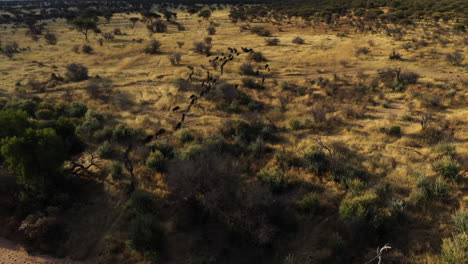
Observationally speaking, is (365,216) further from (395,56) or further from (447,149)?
(395,56)

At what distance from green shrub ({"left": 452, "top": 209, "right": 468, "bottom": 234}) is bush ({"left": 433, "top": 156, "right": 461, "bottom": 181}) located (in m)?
2.40

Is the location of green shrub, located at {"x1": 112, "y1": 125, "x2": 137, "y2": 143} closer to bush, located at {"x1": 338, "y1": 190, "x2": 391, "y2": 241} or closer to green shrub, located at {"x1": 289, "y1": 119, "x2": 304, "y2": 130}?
green shrub, located at {"x1": 289, "y1": 119, "x2": 304, "y2": 130}

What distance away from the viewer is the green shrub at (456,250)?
7133mm

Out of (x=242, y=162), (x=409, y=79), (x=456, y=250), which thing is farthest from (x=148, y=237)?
(x=409, y=79)

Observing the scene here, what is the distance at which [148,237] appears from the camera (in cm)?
897

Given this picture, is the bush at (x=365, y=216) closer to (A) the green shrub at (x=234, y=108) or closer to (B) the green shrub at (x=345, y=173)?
(B) the green shrub at (x=345, y=173)

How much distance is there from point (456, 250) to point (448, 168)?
4.80 metres

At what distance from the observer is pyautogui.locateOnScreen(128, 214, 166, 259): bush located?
895 centimetres

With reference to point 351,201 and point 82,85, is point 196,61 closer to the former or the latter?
point 82,85

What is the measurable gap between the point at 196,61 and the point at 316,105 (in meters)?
17.2

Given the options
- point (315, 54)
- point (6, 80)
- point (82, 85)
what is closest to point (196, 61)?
point (82, 85)

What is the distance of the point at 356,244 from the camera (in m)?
8.80

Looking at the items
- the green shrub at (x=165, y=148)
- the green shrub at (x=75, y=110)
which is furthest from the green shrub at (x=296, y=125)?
the green shrub at (x=75, y=110)

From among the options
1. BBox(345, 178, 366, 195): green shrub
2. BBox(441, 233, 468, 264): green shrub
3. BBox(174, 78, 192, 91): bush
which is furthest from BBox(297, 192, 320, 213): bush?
BBox(174, 78, 192, 91): bush
